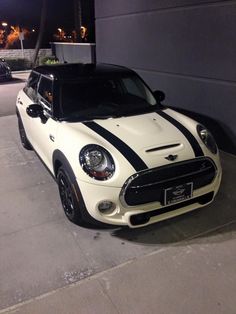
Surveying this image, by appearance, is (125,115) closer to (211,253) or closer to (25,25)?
(211,253)

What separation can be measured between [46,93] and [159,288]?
2.37 m

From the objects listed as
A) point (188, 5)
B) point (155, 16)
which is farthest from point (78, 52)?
point (188, 5)

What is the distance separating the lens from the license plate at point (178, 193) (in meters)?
2.59

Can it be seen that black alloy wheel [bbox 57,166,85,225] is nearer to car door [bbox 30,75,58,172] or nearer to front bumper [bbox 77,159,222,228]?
front bumper [bbox 77,159,222,228]

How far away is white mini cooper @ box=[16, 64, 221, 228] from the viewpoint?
2.54 metres

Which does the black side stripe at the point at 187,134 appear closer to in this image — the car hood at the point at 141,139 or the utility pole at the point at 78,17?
the car hood at the point at 141,139

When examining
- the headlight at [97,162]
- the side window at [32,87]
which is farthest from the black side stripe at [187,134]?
the side window at [32,87]

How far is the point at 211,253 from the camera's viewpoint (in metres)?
2.58

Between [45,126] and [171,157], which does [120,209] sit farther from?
[45,126]

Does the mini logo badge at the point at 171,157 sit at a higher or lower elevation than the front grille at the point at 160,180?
higher

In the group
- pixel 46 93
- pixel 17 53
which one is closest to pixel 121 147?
pixel 46 93

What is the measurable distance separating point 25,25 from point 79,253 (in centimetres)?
2131

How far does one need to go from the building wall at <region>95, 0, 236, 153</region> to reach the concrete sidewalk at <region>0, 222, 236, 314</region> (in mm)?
2474

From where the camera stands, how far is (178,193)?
104 inches
